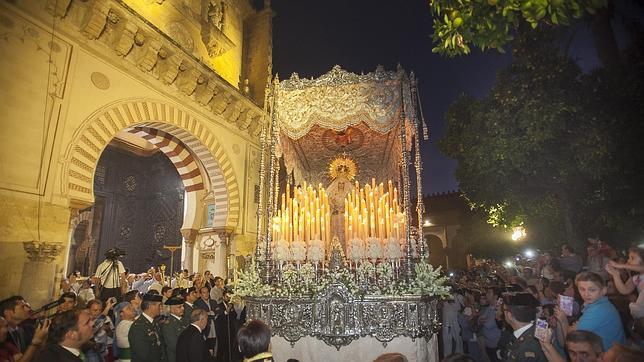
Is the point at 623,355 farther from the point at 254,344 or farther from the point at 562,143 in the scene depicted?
the point at 562,143

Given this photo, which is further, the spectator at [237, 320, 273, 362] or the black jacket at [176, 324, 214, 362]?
the black jacket at [176, 324, 214, 362]

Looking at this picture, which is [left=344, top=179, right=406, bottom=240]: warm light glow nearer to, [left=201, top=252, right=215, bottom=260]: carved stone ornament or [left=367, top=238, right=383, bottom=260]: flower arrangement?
[left=367, top=238, right=383, bottom=260]: flower arrangement

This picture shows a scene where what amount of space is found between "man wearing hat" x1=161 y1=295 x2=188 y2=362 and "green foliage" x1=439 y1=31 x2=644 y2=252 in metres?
8.33

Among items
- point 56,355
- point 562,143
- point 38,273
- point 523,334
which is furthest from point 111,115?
point 562,143

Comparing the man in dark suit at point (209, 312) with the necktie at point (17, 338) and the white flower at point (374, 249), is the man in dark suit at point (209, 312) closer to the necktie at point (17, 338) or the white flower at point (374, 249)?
the necktie at point (17, 338)

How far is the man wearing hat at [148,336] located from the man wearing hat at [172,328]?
8.7 inches

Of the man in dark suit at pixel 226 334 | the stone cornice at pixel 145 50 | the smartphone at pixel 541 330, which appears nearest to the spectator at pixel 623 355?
the smartphone at pixel 541 330

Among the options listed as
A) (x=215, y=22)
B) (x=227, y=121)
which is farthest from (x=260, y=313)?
(x=215, y=22)

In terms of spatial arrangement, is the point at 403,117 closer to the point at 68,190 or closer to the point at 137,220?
the point at 68,190

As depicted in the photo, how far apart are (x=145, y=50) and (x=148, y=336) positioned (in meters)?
7.14

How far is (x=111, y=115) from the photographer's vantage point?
→ 831 cm

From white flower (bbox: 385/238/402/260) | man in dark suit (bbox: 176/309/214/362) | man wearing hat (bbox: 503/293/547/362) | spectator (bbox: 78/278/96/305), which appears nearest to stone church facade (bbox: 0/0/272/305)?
spectator (bbox: 78/278/96/305)

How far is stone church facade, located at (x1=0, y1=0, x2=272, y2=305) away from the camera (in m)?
6.51

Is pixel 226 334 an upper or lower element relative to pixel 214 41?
lower
